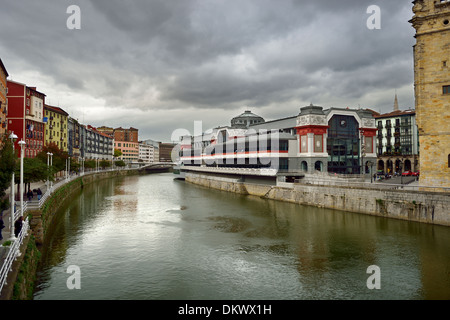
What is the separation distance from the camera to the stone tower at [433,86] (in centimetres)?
3572

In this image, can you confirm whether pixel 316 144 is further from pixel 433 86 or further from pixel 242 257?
pixel 242 257

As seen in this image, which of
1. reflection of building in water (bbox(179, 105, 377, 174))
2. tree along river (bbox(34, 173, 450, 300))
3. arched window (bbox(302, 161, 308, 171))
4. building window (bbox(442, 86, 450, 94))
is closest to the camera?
tree along river (bbox(34, 173, 450, 300))

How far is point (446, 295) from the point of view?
17188mm

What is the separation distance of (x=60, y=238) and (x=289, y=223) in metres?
24.4

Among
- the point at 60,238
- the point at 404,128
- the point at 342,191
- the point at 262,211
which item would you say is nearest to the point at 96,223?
the point at 60,238

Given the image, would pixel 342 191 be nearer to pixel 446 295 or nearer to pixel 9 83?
pixel 446 295

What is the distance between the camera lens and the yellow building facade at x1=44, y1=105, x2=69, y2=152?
88.1 m

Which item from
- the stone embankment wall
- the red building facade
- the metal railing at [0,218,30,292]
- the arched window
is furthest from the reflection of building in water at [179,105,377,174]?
the metal railing at [0,218,30,292]

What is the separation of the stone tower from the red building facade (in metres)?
71.3

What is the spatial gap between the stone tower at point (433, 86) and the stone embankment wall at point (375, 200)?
437 centimetres

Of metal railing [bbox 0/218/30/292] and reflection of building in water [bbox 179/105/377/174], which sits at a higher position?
reflection of building in water [bbox 179/105/377/174]

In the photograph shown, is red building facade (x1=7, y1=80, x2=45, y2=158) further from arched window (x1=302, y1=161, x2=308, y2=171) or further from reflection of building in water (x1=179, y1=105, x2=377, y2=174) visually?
arched window (x1=302, y1=161, x2=308, y2=171)

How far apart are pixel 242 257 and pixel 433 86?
105 ft

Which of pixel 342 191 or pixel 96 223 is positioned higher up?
pixel 342 191
